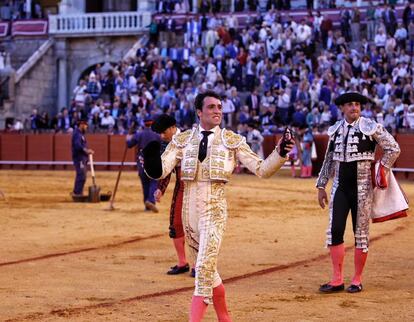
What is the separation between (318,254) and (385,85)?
46.4 ft

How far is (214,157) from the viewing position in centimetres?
677

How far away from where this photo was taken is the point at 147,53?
31.7m

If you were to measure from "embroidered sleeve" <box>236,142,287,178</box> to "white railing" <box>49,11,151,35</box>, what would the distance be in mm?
28897

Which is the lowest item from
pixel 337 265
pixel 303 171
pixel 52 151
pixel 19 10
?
pixel 52 151

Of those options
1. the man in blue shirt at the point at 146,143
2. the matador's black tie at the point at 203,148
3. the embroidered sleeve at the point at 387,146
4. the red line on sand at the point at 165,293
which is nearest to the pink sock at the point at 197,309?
the matador's black tie at the point at 203,148

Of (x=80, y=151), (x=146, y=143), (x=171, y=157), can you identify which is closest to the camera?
(x=171, y=157)

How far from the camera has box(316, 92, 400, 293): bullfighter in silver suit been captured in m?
8.54

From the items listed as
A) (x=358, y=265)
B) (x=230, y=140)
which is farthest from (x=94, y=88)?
(x=230, y=140)

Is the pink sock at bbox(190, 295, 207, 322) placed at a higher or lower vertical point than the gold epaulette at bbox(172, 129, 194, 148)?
lower

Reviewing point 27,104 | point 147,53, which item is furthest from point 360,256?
point 27,104

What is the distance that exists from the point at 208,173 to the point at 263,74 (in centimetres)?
2134

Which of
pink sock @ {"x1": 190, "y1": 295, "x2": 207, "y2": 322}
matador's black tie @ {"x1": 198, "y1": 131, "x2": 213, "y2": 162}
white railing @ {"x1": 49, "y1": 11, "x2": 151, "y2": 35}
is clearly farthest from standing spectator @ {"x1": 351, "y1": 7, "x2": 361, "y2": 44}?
pink sock @ {"x1": 190, "y1": 295, "x2": 207, "y2": 322}

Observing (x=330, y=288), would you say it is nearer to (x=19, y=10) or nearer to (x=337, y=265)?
(x=337, y=265)

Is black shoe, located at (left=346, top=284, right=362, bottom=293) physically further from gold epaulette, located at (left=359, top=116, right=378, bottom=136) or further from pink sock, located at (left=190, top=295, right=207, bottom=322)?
pink sock, located at (left=190, top=295, right=207, bottom=322)
